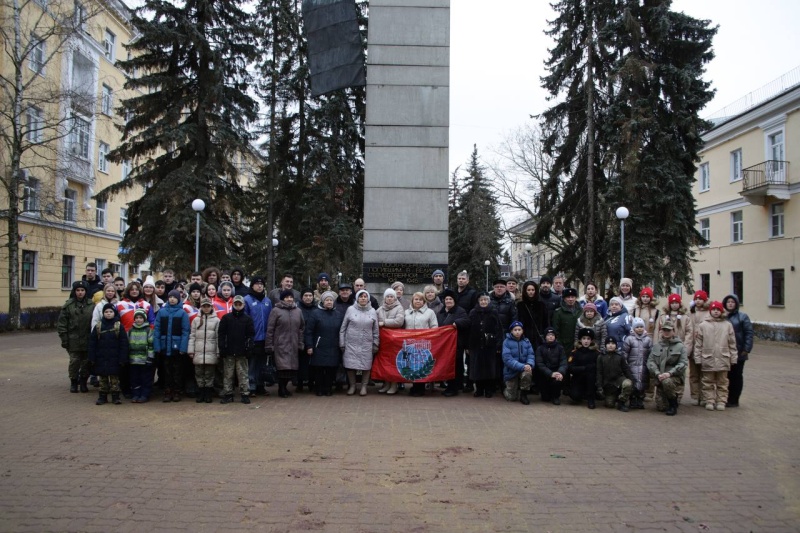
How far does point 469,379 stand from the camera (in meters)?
9.46

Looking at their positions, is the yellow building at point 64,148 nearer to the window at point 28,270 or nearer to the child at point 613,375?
the window at point 28,270

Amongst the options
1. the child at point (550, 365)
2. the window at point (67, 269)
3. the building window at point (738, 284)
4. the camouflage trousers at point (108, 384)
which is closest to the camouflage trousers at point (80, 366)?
the camouflage trousers at point (108, 384)

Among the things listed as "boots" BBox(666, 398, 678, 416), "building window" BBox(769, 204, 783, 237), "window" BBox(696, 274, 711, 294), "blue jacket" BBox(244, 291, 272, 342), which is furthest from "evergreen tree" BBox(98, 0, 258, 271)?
"window" BBox(696, 274, 711, 294)

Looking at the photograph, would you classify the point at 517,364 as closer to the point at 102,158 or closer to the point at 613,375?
the point at 613,375

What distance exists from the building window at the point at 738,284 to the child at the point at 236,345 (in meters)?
26.9

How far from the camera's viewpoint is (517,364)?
8711 millimetres

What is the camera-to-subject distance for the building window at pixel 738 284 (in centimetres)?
2816

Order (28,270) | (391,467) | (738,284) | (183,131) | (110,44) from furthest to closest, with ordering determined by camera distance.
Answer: (110,44) < (738,284) < (28,270) < (183,131) < (391,467)

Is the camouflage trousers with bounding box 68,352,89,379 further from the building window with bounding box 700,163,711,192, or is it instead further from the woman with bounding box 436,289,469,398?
the building window with bounding box 700,163,711,192

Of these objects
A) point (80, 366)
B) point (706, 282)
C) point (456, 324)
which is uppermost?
point (706, 282)

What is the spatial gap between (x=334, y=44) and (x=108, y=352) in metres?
8.53

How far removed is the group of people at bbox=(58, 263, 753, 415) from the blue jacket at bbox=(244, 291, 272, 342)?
0.02m

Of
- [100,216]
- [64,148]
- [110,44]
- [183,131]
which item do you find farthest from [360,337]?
[110,44]

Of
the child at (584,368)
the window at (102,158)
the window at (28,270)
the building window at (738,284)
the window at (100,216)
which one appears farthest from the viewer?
the window at (102,158)
